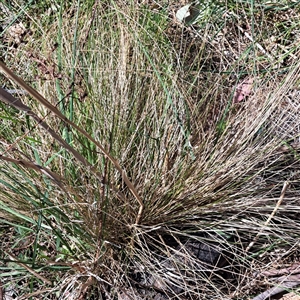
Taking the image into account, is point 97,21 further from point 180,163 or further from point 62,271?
point 62,271

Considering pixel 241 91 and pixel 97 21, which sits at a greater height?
pixel 97 21

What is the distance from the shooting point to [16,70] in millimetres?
1753

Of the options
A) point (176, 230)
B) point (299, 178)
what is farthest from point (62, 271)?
point (299, 178)

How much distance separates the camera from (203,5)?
1896 mm

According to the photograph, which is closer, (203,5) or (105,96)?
(105,96)

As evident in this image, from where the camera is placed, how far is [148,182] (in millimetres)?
1396

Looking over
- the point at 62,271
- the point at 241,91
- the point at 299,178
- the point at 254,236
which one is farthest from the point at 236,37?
the point at 62,271

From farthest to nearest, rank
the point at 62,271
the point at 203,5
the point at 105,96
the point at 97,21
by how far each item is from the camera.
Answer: the point at 203,5
the point at 97,21
the point at 105,96
the point at 62,271

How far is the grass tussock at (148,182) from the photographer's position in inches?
52.1

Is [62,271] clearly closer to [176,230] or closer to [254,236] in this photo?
[176,230]

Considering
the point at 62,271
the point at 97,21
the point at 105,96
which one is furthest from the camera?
the point at 97,21

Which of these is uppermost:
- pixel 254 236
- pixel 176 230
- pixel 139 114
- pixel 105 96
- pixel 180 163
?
pixel 105 96

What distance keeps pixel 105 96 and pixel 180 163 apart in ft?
1.05

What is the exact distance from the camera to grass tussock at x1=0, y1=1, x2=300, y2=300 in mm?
1322
